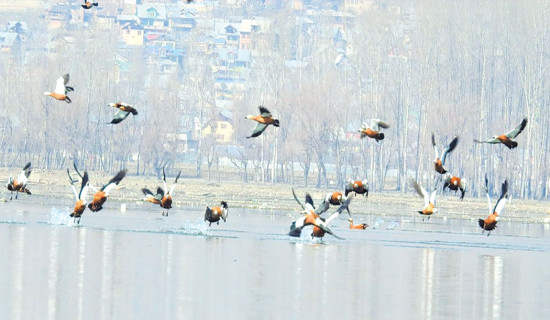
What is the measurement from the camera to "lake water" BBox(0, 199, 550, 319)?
2361cm

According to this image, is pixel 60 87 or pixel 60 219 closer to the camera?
pixel 60 87

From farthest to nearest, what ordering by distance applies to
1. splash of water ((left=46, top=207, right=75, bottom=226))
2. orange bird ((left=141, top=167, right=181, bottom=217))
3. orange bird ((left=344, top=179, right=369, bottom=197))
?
splash of water ((left=46, top=207, right=75, bottom=226)) < orange bird ((left=141, top=167, right=181, bottom=217)) < orange bird ((left=344, top=179, right=369, bottom=197))

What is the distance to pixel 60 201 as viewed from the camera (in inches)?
2052

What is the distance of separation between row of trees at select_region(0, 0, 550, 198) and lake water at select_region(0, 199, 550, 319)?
44016 mm

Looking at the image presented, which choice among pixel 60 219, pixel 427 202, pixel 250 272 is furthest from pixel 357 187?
pixel 60 219

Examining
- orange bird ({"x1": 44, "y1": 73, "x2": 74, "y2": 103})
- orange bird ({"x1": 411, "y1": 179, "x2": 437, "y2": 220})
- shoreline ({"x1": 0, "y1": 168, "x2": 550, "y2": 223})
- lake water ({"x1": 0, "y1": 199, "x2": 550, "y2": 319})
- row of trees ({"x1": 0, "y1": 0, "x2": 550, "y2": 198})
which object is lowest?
lake water ({"x1": 0, "y1": 199, "x2": 550, "y2": 319})

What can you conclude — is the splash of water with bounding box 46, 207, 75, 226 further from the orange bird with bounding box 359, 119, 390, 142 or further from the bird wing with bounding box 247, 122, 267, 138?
the orange bird with bounding box 359, 119, 390, 142

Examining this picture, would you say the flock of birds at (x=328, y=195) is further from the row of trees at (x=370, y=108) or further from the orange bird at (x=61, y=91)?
the row of trees at (x=370, y=108)

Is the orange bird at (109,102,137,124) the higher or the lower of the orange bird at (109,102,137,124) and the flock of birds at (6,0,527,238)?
the higher

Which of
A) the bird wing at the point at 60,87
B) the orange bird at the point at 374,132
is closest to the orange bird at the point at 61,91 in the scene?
the bird wing at the point at 60,87

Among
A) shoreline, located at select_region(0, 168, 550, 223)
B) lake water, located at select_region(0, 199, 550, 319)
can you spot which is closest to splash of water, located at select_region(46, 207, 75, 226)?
lake water, located at select_region(0, 199, 550, 319)

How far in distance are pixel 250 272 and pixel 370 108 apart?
68.9m

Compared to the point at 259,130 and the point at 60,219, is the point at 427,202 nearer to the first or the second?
the point at 259,130

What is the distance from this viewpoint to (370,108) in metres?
97.1
